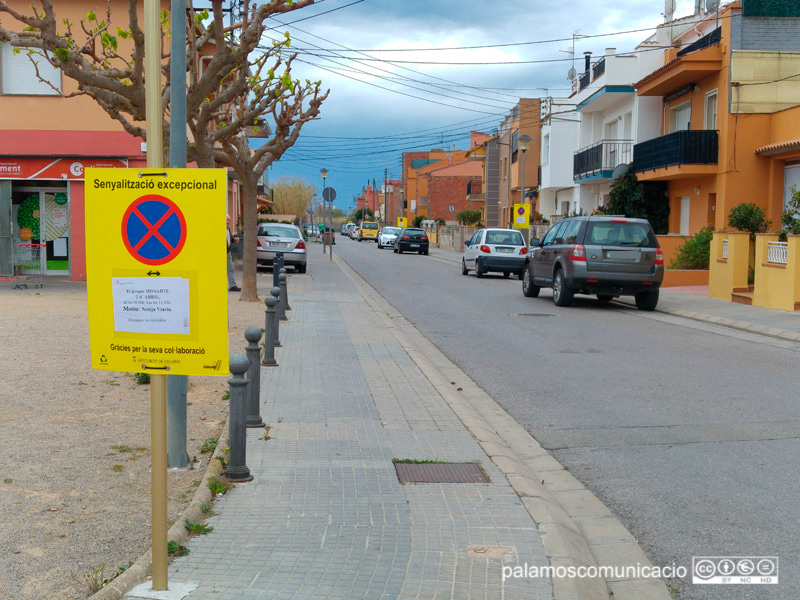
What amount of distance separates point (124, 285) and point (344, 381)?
5.40 meters

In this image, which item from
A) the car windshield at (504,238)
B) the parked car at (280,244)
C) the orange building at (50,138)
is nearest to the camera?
the orange building at (50,138)

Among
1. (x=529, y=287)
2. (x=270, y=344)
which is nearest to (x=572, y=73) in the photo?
(x=529, y=287)

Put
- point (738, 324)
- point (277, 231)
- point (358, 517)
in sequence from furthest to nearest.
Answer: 1. point (277, 231)
2. point (738, 324)
3. point (358, 517)

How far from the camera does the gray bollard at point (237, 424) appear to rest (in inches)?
216

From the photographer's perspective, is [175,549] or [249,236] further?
[249,236]

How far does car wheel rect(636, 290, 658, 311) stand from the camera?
680 inches

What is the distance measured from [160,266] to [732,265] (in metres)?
17.1

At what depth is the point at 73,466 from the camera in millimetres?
5902

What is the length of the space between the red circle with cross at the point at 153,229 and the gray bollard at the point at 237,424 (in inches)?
71.9

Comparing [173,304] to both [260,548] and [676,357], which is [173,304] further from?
[676,357]

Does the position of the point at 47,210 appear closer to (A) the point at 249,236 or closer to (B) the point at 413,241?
(A) the point at 249,236

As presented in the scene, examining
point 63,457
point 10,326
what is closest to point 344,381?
point 63,457

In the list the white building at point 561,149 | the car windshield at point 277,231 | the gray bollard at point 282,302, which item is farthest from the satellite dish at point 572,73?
the gray bollard at point 282,302

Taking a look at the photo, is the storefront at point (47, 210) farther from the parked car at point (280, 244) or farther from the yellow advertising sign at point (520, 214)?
the yellow advertising sign at point (520, 214)
